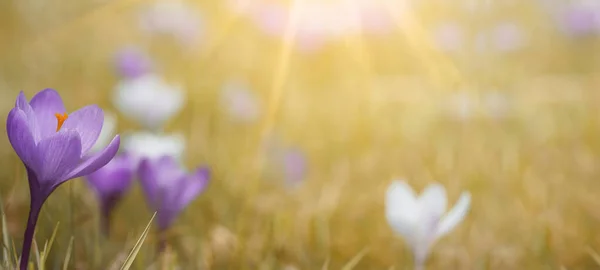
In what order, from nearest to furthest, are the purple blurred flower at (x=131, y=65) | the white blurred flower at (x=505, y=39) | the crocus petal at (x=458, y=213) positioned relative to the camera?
1. the crocus petal at (x=458, y=213)
2. the purple blurred flower at (x=131, y=65)
3. the white blurred flower at (x=505, y=39)

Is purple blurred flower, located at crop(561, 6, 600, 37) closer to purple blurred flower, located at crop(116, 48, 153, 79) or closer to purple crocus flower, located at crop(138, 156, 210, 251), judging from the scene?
purple blurred flower, located at crop(116, 48, 153, 79)

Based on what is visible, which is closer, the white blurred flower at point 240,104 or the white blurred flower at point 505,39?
the white blurred flower at point 240,104

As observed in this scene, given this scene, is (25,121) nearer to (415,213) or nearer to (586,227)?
(415,213)

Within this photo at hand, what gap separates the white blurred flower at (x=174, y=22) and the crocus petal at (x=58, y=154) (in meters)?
2.71

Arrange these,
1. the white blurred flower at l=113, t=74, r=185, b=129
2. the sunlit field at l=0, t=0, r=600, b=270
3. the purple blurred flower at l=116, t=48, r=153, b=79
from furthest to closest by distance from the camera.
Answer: the purple blurred flower at l=116, t=48, r=153, b=79
the white blurred flower at l=113, t=74, r=185, b=129
the sunlit field at l=0, t=0, r=600, b=270

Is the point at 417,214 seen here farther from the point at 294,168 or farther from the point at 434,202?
the point at 294,168

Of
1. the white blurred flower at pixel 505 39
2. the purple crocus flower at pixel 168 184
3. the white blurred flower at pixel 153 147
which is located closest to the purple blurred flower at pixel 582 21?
the white blurred flower at pixel 505 39

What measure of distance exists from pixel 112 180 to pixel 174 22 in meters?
2.46

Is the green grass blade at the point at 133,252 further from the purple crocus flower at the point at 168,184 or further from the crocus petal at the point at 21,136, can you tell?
the purple crocus flower at the point at 168,184

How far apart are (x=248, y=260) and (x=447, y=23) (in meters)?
4.05

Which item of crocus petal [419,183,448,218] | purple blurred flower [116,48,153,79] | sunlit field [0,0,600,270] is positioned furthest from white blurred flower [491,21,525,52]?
crocus petal [419,183,448,218]

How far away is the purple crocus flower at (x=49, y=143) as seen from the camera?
57 cm

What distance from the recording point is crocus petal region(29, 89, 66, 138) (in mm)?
647

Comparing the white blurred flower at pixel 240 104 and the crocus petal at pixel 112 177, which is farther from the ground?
the crocus petal at pixel 112 177
